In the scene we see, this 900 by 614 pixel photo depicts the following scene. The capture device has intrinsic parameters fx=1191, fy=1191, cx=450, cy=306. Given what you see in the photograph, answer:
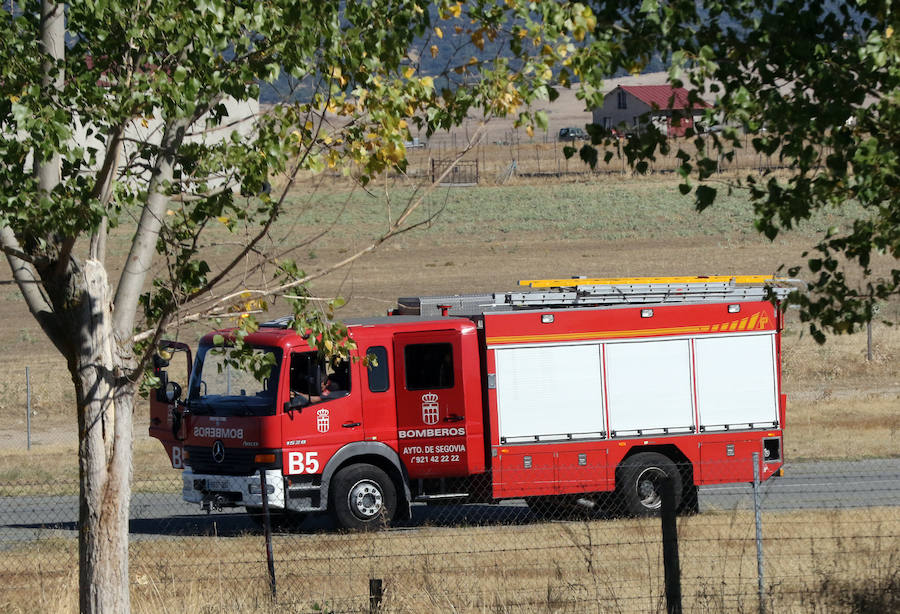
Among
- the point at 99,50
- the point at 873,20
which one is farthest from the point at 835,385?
the point at 99,50

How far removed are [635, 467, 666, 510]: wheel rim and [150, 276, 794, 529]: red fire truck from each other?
0.09 feet

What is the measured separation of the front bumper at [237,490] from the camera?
44.1 feet

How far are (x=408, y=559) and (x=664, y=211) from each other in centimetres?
4664

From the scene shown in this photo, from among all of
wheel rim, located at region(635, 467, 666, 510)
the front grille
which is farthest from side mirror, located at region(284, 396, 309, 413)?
wheel rim, located at region(635, 467, 666, 510)

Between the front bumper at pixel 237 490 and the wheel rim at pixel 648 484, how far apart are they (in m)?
4.29

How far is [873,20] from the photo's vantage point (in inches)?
288

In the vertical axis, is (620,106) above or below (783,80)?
above

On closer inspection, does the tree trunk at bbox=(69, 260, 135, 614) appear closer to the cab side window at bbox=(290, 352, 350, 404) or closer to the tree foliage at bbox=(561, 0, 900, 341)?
the tree foliage at bbox=(561, 0, 900, 341)

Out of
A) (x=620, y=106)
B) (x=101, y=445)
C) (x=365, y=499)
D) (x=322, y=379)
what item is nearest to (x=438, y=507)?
(x=365, y=499)

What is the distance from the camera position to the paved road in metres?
14.7

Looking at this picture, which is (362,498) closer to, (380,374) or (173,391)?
(380,374)

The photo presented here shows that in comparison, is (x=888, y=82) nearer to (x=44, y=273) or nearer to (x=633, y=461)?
(x=44, y=273)

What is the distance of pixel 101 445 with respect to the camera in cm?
701

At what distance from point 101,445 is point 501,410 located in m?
7.45
